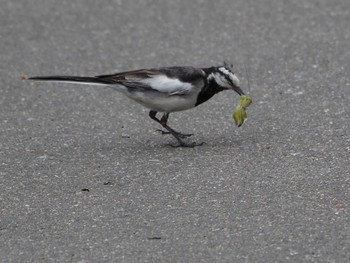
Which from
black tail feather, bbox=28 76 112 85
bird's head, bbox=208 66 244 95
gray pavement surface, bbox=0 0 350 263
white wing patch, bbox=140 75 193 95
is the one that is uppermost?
bird's head, bbox=208 66 244 95

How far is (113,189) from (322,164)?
5.43 ft

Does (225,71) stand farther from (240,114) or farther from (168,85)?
(168,85)

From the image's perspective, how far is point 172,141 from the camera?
798cm

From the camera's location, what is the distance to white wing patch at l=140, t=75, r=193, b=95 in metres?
7.66

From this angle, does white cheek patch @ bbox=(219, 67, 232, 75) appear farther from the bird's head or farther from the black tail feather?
the black tail feather

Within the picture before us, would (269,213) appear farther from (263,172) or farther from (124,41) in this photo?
(124,41)

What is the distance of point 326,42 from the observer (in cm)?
1034

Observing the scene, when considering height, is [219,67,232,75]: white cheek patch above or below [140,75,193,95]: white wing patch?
above

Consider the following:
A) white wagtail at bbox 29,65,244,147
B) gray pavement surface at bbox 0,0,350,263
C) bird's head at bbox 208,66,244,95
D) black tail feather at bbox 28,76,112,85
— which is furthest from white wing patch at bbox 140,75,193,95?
gray pavement surface at bbox 0,0,350,263

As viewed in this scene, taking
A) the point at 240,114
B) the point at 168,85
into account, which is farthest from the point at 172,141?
the point at 240,114

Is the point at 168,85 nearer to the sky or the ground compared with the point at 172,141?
nearer to the sky

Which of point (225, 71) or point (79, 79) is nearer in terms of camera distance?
point (79, 79)

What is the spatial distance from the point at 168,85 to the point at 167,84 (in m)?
0.01

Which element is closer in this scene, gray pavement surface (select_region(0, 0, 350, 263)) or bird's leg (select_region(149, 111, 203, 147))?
gray pavement surface (select_region(0, 0, 350, 263))
